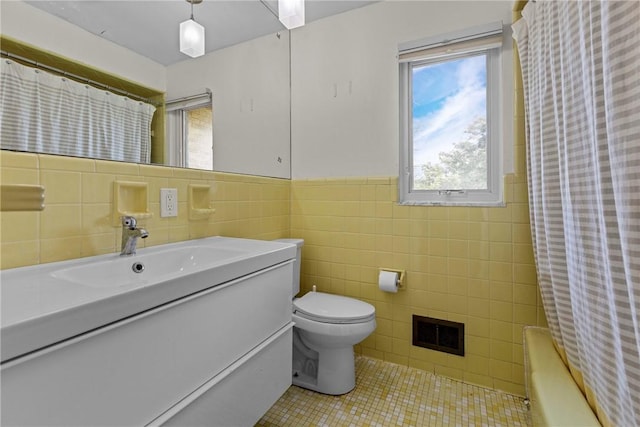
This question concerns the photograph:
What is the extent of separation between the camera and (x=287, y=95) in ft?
7.17

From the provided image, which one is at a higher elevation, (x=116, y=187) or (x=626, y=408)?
(x=116, y=187)

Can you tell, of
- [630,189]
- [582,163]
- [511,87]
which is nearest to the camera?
[630,189]

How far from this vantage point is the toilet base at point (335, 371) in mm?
1631

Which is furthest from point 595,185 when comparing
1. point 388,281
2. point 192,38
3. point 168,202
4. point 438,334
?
point 192,38

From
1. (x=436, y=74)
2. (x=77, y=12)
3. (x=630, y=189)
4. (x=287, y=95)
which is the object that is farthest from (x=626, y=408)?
(x=287, y=95)

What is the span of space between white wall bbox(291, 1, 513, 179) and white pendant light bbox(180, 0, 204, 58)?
72 cm

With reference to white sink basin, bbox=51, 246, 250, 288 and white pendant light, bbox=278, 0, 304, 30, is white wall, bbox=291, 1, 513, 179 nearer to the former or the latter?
white pendant light, bbox=278, 0, 304, 30

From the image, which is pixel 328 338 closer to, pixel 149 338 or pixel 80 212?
pixel 149 338

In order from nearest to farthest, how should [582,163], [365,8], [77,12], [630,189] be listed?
[630,189] < [582,163] < [77,12] < [365,8]

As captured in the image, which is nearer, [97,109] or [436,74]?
[97,109]

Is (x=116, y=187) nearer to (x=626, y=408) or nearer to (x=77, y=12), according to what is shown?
(x=77, y=12)

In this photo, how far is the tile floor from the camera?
4.73ft

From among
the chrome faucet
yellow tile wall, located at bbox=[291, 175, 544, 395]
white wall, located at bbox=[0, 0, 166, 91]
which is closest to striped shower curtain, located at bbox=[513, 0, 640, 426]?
yellow tile wall, located at bbox=[291, 175, 544, 395]

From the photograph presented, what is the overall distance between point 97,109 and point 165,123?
28 cm
